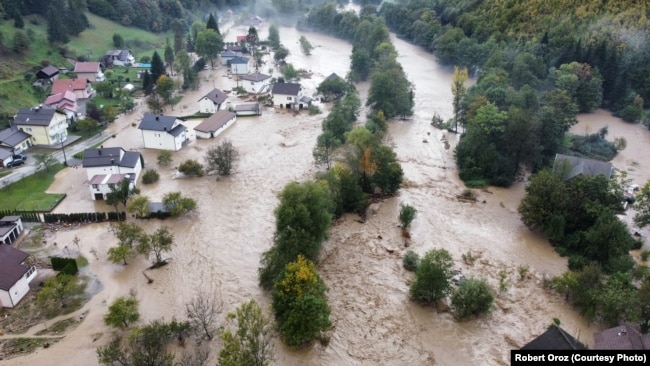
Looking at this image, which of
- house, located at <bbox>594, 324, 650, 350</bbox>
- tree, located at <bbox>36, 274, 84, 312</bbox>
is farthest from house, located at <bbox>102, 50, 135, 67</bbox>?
house, located at <bbox>594, 324, 650, 350</bbox>

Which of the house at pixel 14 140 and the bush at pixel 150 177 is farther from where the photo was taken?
the house at pixel 14 140

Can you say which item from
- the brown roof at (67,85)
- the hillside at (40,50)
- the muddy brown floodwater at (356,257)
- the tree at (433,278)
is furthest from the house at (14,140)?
the tree at (433,278)

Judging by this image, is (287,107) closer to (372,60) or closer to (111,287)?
(372,60)

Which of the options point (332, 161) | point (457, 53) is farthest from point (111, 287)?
point (457, 53)

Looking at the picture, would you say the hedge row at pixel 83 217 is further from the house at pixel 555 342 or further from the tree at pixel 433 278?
the house at pixel 555 342

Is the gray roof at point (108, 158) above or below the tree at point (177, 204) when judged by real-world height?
above

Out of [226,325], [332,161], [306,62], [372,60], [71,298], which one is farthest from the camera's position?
[306,62]
